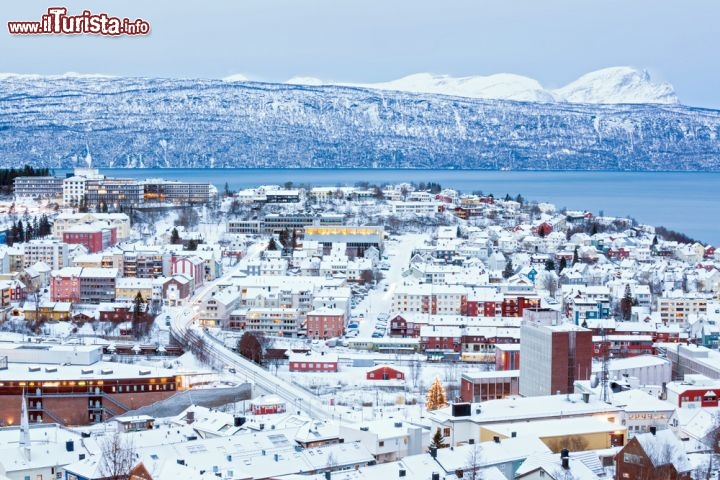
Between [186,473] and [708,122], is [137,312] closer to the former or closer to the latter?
[186,473]

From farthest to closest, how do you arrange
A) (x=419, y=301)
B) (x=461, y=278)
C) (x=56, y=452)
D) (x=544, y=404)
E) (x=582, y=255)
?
(x=582, y=255) < (x=461, y=278) < (x=419, y=301) < (x=544, y=404) < (x=56, y=452)

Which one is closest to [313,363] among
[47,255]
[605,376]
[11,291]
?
[605,376]

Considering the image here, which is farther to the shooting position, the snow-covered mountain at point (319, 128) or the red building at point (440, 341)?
the snow-covered mountain at point (319, 128)

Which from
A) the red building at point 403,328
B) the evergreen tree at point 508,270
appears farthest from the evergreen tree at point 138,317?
the evergreen tree at point 508,270

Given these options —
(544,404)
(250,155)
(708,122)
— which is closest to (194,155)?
(250,155)

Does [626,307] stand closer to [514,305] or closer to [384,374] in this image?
[514,305]

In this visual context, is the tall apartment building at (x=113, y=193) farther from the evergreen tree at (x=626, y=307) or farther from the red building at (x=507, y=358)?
the red building at (x=507, y=358)
